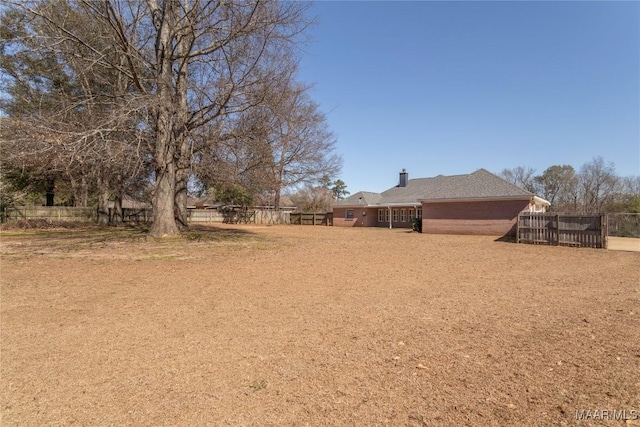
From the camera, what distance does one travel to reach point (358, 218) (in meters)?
36.5

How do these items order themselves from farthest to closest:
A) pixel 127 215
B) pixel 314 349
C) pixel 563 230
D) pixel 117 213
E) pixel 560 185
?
pixel 560 185 → pixel 127 215 → pixel 117 213 → pixel 563 230 → pixel 314 349

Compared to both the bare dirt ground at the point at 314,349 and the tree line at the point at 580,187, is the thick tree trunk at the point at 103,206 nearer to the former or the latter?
the bare dirt ground at the point at 314,349

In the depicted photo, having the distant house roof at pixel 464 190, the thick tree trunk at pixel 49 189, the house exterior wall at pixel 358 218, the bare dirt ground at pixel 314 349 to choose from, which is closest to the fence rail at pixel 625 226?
the distant house roof at pixel 464 190

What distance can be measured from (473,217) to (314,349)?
2143cm

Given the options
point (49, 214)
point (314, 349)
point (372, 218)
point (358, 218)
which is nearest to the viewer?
point (314, 349)

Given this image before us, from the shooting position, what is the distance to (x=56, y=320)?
4.75m

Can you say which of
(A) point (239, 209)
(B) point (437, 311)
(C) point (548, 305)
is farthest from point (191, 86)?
(A) point (239, 209)

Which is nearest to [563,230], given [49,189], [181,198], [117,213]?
[181,198]

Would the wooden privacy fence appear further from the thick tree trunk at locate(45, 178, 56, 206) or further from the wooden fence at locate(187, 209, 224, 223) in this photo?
the wooden fence at locate(187, 209, 224, 223)

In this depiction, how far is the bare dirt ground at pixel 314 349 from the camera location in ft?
8.73

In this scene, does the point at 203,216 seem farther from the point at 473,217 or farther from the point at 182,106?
the point at 473,217

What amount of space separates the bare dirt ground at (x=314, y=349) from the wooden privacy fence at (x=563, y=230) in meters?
8.25

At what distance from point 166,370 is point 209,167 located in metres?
13.1

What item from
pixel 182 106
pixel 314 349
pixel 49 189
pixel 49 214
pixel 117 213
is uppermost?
pixel 182 106
